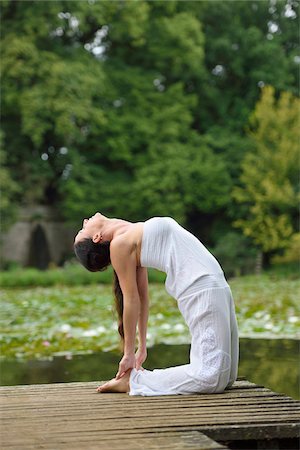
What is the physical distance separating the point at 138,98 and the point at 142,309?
739 inches

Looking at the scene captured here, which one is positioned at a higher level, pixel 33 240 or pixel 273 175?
pixel 273 175

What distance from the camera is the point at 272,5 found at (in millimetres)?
24422

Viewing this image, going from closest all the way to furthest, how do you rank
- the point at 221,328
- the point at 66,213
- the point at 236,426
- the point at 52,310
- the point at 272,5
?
1. the point at 236,426
2. the point at 221,328
3. the point at 52,310
4. the point at 66,213
5. the point at 272,5

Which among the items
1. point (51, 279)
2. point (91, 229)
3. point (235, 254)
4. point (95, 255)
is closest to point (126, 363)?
point (95, 255)

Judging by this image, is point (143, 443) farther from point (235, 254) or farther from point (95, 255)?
point (235, 254)

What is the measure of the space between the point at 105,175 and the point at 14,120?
2922mm

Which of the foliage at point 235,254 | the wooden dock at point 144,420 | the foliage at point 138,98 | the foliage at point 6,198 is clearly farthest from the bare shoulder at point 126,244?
the foliage at point 235,254

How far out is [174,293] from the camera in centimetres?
367

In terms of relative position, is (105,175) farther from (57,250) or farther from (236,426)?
(236,426)

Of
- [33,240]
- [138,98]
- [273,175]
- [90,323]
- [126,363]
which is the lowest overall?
[90,323]

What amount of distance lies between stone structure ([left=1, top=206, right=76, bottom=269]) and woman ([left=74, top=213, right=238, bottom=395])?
1859cm

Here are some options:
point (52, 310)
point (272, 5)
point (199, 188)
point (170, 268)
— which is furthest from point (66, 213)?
point (170, 268)

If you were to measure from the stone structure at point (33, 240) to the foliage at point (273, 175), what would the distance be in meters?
5.43

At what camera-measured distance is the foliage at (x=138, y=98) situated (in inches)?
782
